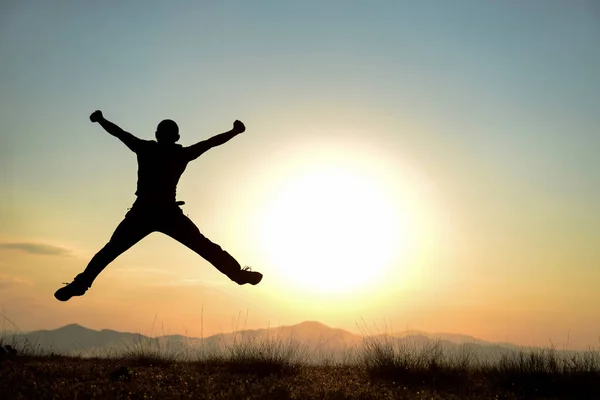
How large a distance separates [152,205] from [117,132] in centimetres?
126

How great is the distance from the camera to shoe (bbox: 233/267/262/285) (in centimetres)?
880

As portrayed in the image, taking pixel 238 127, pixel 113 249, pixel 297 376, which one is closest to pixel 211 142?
pixel 238 127

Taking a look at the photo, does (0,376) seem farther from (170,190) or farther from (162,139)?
(162,139)

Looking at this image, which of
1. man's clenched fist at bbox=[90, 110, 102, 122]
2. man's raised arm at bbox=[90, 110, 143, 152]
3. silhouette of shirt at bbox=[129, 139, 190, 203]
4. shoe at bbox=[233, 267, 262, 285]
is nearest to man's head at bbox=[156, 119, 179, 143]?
silhouette of shirt at bbox=[129, 139, 190, 203]

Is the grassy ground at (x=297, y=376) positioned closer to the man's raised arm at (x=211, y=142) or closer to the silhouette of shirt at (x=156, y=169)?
the silhouette of shirt at (x=156, y=169)

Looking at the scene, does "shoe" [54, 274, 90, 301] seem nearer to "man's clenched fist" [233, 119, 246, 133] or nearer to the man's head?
the man's head

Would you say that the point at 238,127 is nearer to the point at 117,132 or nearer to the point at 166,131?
the point at 166,131

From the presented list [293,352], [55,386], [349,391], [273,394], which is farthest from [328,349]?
[55,386]

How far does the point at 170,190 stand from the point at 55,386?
307 cm

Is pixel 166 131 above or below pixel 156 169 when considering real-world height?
above

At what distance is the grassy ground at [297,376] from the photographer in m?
7.31

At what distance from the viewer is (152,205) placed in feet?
27.0

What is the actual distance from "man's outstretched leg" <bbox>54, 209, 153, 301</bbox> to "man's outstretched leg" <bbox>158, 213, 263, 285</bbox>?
30cm

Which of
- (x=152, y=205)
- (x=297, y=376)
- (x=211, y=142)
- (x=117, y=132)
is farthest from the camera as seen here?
(x=297, y=376)
